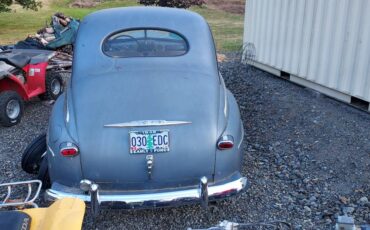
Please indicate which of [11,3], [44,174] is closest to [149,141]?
[44,174]

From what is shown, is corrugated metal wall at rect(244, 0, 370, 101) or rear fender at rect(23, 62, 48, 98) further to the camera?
rear fender at rect(23, 62, 48, 98)

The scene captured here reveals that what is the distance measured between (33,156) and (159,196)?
5.94 ft

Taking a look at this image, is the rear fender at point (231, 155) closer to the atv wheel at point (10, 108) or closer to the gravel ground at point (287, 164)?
the gravel ground at point (287, 164)

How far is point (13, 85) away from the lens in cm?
686

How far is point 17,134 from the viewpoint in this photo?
6.36m

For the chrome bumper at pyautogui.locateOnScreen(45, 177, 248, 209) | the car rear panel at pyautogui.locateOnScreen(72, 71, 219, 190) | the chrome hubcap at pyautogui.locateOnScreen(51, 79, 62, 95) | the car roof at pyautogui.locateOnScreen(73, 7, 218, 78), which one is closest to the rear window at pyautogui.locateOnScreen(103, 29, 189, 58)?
the car roof at pyautogui.locateOnScreen(73, 7, 218, 78)

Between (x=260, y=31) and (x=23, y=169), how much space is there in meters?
6.10

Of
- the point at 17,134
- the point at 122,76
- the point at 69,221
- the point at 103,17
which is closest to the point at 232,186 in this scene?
the point at 122,76

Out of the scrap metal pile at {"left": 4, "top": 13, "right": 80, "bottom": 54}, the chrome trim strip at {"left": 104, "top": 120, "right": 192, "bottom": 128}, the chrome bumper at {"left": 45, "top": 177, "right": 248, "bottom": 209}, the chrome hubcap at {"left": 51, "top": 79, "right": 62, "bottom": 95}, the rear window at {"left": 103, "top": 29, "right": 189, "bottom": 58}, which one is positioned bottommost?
the chrome hubcap at {"left": 51, "top": 79, "right": 62, "bottom": 95}

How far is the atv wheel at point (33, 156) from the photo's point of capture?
467 centimetres

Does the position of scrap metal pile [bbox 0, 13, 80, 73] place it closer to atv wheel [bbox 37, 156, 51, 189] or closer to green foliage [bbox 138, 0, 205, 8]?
atv wheel [bbox 37, 156, 51, 189]

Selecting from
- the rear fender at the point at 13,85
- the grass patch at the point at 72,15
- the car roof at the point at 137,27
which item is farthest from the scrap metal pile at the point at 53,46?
the grass patch at the point at 72,15

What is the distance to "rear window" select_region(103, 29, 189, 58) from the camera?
4.59m

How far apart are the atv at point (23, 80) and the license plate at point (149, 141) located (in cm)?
357
